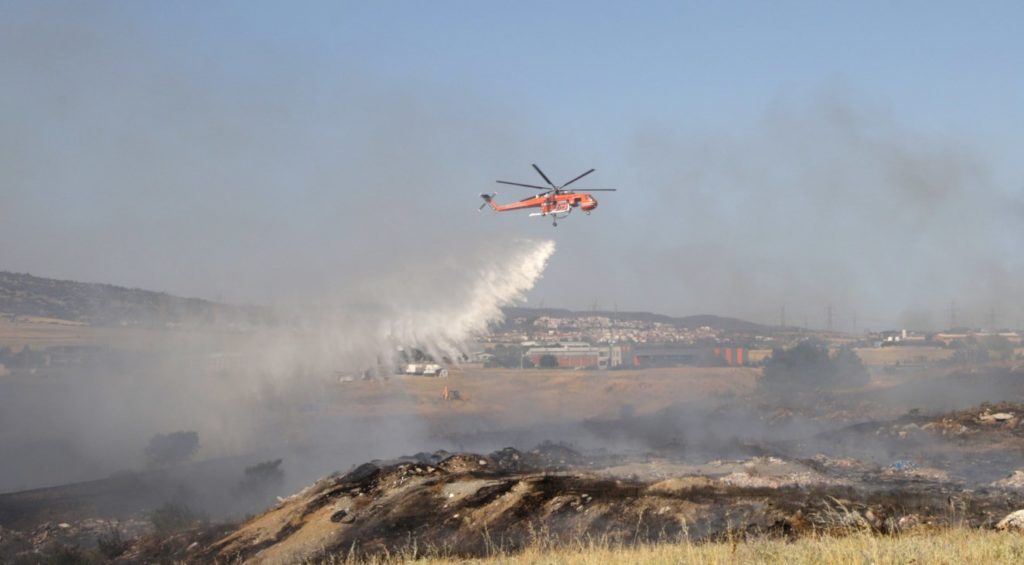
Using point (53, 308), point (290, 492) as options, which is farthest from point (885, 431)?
point (53, 308)

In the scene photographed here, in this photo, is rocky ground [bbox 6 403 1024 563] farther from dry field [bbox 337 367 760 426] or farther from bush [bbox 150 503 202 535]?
dry field [bbox 337 367 760 426]

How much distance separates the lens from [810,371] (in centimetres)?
7962

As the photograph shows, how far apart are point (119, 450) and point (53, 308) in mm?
54421

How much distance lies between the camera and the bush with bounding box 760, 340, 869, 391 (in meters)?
78.2

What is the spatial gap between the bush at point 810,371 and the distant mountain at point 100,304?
148 feet

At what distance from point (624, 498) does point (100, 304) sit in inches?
3897

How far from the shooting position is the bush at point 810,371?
7825 centimetres

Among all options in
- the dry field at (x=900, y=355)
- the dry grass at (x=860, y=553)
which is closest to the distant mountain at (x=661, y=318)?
the dry field at (x=900, y=355)

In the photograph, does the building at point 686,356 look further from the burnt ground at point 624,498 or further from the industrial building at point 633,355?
the burnt ground at point 624,498

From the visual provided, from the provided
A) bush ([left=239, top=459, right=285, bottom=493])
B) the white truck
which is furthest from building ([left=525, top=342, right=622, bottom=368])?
bush ([left=239, top=459, right=285, bottom=493])

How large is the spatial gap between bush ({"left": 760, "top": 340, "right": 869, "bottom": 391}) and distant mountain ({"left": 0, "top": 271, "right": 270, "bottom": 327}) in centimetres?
4505

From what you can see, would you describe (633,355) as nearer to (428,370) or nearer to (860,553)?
(428,370)

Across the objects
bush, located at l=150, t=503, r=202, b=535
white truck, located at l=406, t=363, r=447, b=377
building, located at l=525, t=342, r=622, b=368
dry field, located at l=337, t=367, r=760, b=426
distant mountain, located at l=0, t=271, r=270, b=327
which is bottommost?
bush, located at l=150, t=503, r=202, b=535

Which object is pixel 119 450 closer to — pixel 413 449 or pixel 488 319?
pixel 413 449
